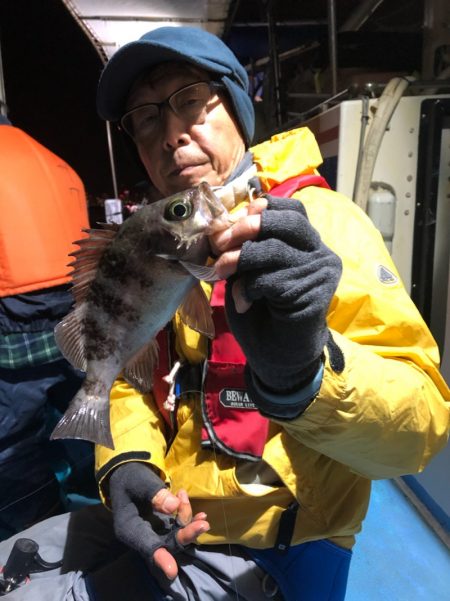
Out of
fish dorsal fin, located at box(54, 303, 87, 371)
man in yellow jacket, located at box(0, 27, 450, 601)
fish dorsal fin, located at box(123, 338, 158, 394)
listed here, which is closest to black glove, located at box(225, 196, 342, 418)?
man in yellow jacket, located at box(0, 27, 450, 601)

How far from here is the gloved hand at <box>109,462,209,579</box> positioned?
1.36 m

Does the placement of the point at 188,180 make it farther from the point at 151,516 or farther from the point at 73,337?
the point at 151,516

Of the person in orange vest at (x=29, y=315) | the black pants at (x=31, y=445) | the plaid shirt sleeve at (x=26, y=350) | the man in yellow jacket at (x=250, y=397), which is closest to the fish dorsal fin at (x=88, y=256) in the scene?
the man in yellow jacket at (x=250, y=397)

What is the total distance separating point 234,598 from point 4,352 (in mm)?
1585

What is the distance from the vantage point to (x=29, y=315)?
7.77 ft

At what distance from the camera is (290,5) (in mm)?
5160

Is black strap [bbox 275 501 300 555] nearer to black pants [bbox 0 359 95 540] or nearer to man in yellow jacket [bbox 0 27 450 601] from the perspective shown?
man in yellow jacket [bbox 0 27 450 601]

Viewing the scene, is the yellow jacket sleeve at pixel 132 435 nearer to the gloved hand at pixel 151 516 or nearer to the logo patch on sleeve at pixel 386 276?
the gloved hand at pixel 151 516

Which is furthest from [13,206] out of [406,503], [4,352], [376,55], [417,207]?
[376,55]

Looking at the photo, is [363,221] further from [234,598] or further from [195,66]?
[234,598]

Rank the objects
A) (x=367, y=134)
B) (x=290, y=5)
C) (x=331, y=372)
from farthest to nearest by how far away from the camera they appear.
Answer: (x=290, y=5) < (x=367, y=134) < (x=331, y=372)

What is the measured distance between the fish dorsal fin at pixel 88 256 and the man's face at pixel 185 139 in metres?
0.45

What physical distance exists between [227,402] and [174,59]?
114 cm

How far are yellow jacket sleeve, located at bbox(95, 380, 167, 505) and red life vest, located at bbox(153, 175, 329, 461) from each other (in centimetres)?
30
